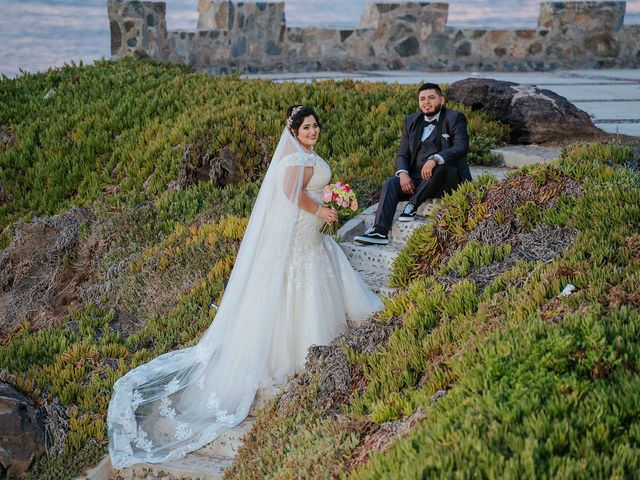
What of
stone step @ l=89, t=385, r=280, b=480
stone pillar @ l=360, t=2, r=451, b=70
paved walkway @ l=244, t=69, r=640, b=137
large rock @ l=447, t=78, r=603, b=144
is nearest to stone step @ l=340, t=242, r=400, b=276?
stone step @ l=89, t=385, r=280, b=480

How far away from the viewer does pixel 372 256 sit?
30.0 feet

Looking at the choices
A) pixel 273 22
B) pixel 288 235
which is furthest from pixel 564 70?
pixel 288 235

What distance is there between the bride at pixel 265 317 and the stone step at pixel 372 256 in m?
1.38

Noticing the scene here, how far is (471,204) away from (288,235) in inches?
77.2

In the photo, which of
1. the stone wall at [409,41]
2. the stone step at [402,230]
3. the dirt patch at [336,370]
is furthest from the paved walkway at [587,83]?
the dirt patch at [336,370]

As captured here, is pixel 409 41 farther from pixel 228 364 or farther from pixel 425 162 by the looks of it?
pixel 228 364

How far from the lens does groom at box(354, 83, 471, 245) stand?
9180 millimetres

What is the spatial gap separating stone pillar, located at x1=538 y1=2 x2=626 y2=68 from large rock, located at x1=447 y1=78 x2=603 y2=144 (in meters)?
9.29

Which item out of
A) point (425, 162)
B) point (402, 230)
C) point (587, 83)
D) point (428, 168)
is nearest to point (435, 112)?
point (425, 162)

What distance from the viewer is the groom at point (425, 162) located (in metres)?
9.18

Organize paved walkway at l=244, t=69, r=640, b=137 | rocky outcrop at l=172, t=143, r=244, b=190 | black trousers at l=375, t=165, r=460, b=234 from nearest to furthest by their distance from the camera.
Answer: black trousers at l=375, t=165, r=460, b=234, rocky outcrop at l=172, t=143, r=244, b=190, paved walkway at l=244, t=69, r=640, b=137

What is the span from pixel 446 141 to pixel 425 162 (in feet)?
A: 1.05

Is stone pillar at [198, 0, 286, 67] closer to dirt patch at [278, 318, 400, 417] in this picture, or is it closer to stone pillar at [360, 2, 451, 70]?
stone pillar at [360, 2, 451, 70]

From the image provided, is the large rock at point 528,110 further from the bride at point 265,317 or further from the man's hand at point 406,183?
the bride at point 265,317
